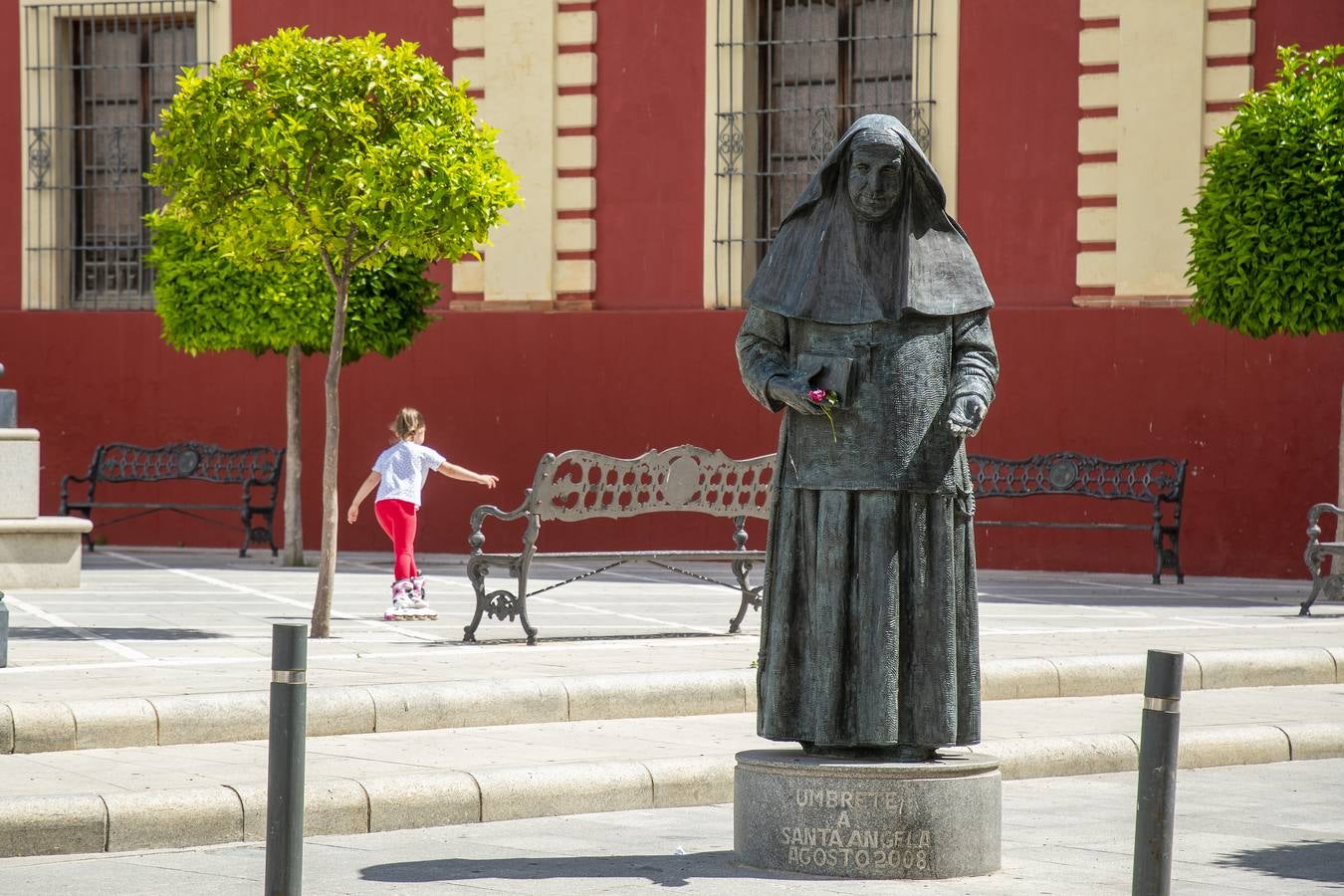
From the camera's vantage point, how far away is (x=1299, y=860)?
22.2 ft

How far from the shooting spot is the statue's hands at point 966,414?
6148 millimetres

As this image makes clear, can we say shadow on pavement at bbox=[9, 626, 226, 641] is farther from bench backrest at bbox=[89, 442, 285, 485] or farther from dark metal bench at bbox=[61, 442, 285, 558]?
bench backrest at bbox=[89, 442, 285, 485]

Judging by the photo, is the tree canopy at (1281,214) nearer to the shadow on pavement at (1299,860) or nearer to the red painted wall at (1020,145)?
the red painted wall at (1020,145)

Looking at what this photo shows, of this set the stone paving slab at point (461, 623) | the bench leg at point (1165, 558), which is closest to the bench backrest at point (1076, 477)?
the bench leg at point (1165, 558)

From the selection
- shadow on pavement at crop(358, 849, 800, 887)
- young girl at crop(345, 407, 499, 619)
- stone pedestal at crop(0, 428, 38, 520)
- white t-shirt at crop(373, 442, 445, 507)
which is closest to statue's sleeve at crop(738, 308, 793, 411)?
shadow on pavement at crop(358, 849, 800, 887)

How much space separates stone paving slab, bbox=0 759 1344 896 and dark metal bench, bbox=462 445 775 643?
391cm

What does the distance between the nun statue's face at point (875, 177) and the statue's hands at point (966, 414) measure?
63 cm

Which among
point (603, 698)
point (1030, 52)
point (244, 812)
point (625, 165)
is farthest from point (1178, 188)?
point (244, 812)

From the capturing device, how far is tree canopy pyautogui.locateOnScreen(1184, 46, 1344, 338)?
14789 mm

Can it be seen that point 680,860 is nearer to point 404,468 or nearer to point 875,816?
point 875,816

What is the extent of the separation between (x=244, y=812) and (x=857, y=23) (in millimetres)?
13081

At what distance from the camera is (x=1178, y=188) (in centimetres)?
1711

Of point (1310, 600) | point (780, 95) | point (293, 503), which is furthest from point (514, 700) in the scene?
point (780, 95)

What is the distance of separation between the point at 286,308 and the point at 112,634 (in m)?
6.26
